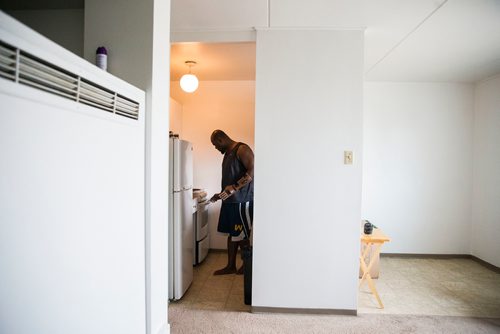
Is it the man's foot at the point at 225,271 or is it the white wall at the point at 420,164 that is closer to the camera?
the man's foot at the point at 225,271

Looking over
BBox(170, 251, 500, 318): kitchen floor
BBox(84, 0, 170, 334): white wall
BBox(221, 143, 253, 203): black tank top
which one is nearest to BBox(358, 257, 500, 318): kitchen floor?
BBox(170, 251, 500, 318): kitchen floor

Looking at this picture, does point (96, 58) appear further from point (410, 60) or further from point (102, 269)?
point (410, 60)

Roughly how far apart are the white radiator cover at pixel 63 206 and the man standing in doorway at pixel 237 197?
79.2 inches

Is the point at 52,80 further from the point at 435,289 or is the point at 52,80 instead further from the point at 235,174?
the point at 435,289

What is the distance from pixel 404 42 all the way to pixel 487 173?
2.33 metres

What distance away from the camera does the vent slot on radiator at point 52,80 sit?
28.5 inches

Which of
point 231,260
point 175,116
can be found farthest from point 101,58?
point 231,260

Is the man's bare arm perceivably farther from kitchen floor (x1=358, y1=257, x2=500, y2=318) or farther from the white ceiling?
kitchen floor (x1=358, y1=257, x2=500, y2=318)

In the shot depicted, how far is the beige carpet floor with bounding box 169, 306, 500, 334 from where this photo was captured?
2.29 m

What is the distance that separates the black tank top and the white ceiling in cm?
106

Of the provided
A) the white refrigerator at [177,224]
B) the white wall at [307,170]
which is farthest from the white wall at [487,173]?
the white refrigerator at [177,224]

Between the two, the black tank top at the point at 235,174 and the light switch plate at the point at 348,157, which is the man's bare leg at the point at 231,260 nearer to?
the black tank top at the point at 235,174

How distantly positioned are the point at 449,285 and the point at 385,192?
4.48 ft

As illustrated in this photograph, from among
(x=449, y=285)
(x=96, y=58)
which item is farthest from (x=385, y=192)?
(x=96, y=58)
